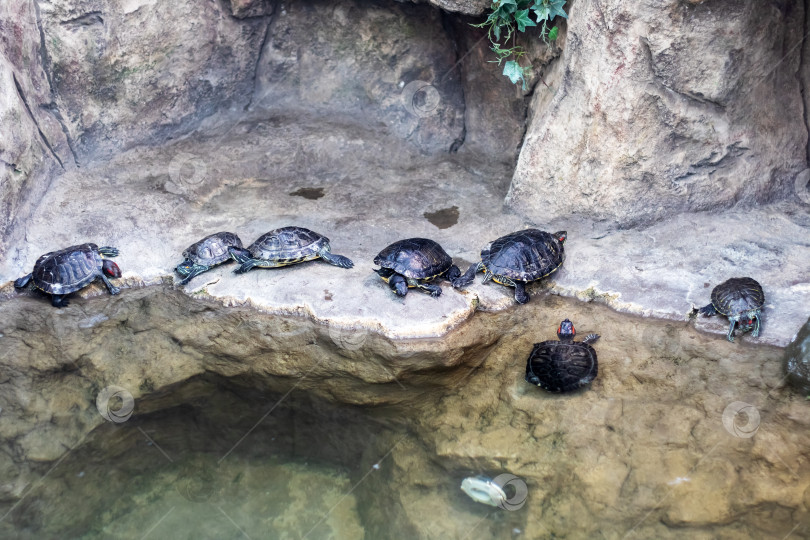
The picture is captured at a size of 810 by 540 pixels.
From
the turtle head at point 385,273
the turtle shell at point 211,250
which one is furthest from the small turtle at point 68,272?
the turtle head at point 385,273

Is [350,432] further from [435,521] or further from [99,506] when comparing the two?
[99,506]

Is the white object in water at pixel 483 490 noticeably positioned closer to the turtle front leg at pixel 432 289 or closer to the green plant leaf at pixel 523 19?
the turtle front leg at pixel 432 289

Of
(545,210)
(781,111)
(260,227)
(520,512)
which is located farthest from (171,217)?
(781,111)

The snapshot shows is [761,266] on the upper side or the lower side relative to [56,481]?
upper

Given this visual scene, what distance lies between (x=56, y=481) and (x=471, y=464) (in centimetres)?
285

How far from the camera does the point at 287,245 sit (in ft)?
18.2

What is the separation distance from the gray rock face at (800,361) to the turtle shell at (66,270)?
5.28m

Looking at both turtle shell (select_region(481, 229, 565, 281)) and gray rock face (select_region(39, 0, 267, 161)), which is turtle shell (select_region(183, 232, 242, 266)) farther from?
turtle shell (select_region(481, 229, 565, 281))

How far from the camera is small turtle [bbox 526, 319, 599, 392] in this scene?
171 inches

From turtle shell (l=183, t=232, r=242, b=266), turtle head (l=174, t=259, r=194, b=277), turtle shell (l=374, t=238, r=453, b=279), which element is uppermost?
turtle shell (l=374, t=238, r=453, b=279)

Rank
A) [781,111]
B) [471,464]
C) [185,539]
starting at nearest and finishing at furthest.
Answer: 1. [471,464]
2. [185,539]
3. [781,111]

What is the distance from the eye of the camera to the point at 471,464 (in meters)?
4.21

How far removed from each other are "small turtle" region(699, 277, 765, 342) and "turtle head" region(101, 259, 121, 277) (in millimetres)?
4827

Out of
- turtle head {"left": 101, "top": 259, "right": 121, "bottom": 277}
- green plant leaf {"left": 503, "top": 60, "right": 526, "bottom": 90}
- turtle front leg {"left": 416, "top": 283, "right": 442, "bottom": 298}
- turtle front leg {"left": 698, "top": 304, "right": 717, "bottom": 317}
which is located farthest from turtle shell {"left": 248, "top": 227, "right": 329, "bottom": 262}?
turtle front leg {"left": 698, "top": 304, "right": 717, "bottom": 317}
